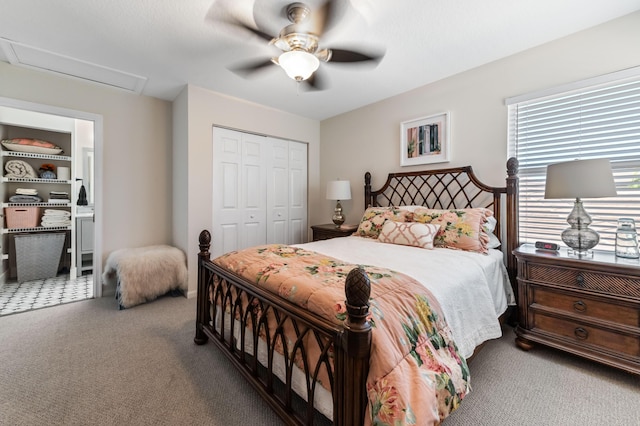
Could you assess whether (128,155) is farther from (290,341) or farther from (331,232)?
(290,341)

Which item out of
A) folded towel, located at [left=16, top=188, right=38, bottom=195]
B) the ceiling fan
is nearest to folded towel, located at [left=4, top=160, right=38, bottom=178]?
folded towel, located at [left=16, top=188, right=38, bottom=195]

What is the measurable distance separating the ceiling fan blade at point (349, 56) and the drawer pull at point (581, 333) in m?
2.46

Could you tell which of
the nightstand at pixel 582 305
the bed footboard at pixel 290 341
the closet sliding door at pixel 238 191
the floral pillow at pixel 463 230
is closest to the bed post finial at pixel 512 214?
the floral pillow at pixel 463 230

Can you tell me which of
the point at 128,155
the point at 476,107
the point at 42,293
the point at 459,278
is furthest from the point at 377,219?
the point at 42,293

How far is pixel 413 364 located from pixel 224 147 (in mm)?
3255

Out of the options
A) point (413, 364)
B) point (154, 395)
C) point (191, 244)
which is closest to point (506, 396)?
point (413, 364)

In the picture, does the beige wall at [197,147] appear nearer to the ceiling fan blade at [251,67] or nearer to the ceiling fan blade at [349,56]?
the ceiling fan blade at [251,67]

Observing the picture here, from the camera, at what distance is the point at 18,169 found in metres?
3.59

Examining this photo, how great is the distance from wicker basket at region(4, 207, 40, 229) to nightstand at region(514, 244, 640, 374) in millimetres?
5770

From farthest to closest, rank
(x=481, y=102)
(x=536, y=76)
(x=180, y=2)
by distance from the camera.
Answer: (x=481, y=102) < (x=536, y=76) < (x=180, y=2)

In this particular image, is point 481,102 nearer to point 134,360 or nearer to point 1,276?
point 134,360

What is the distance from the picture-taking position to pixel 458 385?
113 cm

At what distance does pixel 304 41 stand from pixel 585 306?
2.72 m

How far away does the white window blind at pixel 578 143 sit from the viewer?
2.04 metres
